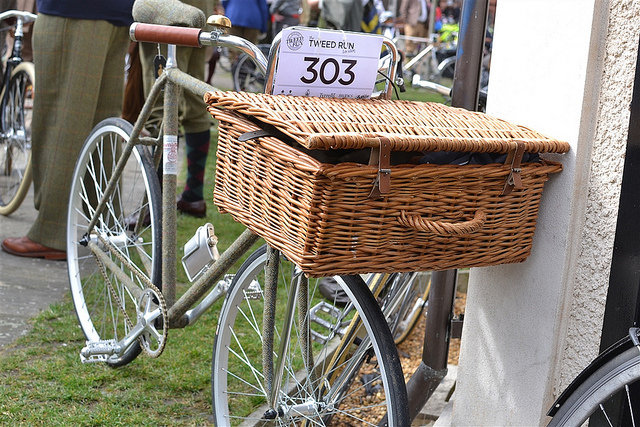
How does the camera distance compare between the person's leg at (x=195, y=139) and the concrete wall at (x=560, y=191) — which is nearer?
the concrete wall at (x=560, y=191)

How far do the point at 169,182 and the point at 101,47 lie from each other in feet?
5.18

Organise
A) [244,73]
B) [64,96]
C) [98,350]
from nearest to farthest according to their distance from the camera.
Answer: [98,350]
[64,96]
[244,73]

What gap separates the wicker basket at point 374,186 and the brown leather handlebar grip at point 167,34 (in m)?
0.48

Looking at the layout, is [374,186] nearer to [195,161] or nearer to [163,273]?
[163,273]

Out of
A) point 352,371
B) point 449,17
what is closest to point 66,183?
point 352,371

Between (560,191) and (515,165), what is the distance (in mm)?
236

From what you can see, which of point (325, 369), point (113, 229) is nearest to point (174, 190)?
point (113, 229)

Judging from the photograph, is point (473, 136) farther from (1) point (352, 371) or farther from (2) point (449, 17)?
(2) point (449, 17)

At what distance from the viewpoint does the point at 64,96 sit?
3732mm

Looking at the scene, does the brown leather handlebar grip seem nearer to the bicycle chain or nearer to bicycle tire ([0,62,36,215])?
the bicycle chain

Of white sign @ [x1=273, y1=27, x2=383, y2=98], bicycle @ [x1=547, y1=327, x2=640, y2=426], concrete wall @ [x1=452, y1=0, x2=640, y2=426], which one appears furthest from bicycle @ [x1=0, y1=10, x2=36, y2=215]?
bicycle @ [x1=547, y1=327, x2=640, y2=426]

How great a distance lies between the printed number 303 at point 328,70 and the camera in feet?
5.56

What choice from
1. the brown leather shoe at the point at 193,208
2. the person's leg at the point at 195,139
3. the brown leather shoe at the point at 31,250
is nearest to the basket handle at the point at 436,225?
the brown leather shoe at the point at 31,250

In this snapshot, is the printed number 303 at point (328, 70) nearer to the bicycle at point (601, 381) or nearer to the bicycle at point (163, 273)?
the bicycle at point (163, 273)
